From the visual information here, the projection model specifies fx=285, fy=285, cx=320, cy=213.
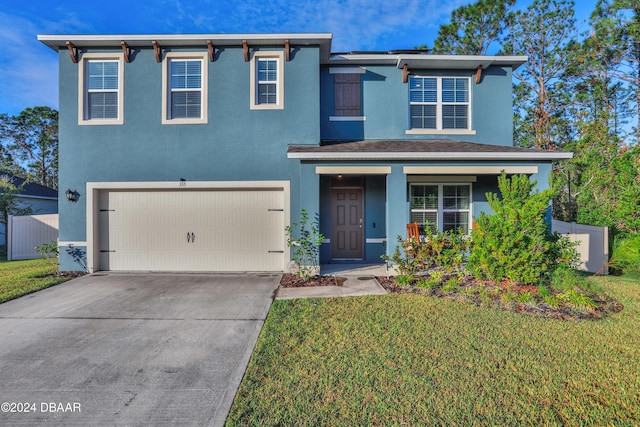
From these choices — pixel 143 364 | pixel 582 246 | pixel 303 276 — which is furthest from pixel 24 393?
pixel 582 246

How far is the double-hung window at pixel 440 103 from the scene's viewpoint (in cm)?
836

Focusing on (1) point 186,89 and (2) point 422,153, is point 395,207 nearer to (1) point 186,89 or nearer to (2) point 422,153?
(2) point 422,153

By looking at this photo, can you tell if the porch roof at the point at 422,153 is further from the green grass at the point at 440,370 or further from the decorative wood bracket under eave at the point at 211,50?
the green grass at the point at 440,370

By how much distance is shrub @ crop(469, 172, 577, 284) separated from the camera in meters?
5.15

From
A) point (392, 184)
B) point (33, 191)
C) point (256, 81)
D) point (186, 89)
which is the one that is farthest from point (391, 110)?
point (33, 191)

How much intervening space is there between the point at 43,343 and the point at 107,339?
0.76m

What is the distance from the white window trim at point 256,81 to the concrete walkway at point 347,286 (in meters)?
4.56

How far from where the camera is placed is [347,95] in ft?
27.4

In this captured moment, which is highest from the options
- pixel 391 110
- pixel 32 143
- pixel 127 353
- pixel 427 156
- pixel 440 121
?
pixel 32 143

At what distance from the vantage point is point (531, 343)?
3.54m

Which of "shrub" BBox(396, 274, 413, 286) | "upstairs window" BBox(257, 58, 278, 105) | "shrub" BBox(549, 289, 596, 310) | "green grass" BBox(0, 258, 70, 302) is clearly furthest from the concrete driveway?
"shrub" BBox(549, 289, 596, 310)

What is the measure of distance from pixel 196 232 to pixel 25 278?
13.2ft

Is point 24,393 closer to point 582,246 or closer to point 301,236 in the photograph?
point 301,236

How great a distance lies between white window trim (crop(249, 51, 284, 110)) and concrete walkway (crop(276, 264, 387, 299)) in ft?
15.0
